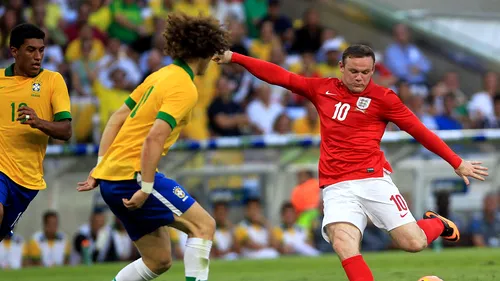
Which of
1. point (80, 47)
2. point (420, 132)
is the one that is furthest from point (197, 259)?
point (80, 47)

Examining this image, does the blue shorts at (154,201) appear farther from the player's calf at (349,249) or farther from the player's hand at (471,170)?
the player's hand at (471,170)

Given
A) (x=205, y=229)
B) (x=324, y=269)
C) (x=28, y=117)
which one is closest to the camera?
(x=205, y=229)

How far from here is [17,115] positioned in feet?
27.1

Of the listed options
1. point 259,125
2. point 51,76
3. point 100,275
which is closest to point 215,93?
point 259,125

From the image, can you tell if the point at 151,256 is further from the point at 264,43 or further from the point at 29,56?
the point at 264,43

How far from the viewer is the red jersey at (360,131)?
8.13m

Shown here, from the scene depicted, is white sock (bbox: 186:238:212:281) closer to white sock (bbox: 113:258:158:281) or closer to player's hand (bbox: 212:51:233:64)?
white sock (bbox: 113:258:158:281)

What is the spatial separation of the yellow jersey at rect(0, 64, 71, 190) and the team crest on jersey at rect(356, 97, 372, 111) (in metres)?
2.44

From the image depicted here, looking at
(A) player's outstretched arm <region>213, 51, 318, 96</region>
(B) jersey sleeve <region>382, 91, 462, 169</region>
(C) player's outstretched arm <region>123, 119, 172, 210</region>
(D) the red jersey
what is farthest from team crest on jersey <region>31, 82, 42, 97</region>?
(B) jersey sleeve <region>382, 91, 462, 169</region>

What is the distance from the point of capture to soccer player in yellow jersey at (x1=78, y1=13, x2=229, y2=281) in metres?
7.07

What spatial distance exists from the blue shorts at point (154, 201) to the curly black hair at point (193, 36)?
0.95 metres

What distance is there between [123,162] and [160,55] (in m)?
10.4

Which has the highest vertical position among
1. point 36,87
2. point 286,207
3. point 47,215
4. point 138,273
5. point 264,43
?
point 264,43

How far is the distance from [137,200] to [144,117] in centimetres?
62
